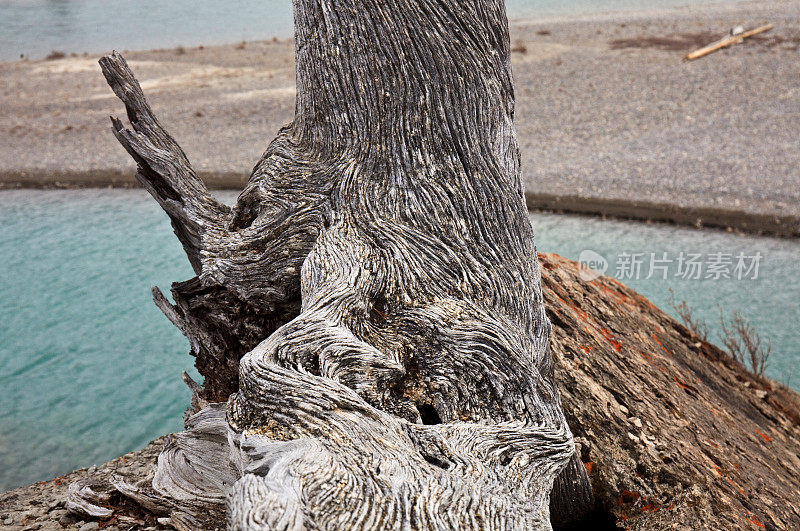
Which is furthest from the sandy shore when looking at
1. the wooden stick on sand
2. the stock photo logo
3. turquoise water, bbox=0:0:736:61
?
turquoise water, bbox=0:0:736:61

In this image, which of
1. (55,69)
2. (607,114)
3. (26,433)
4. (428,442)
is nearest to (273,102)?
(607,114)

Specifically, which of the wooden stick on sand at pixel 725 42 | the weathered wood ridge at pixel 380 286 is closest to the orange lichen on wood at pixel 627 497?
the weathered wood ridge at pixel 380 286

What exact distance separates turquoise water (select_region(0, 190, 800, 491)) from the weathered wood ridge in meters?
2.84

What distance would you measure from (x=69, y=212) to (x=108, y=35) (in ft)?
69.9

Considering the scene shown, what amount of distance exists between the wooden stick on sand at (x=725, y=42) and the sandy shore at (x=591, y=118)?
0.96 feet

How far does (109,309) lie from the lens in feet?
25.3

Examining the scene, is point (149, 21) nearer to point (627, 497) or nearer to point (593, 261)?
point (593, 261)

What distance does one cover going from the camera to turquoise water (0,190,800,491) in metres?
5.90

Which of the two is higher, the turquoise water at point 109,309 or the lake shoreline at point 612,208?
the lake shoreline at point 612,208

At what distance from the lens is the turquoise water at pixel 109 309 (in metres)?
5.90

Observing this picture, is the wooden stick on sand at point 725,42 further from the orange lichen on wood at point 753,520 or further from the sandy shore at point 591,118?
the orange lichen on wood at point 753,520

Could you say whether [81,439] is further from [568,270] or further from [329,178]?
[568,270]

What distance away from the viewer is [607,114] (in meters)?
13.7
